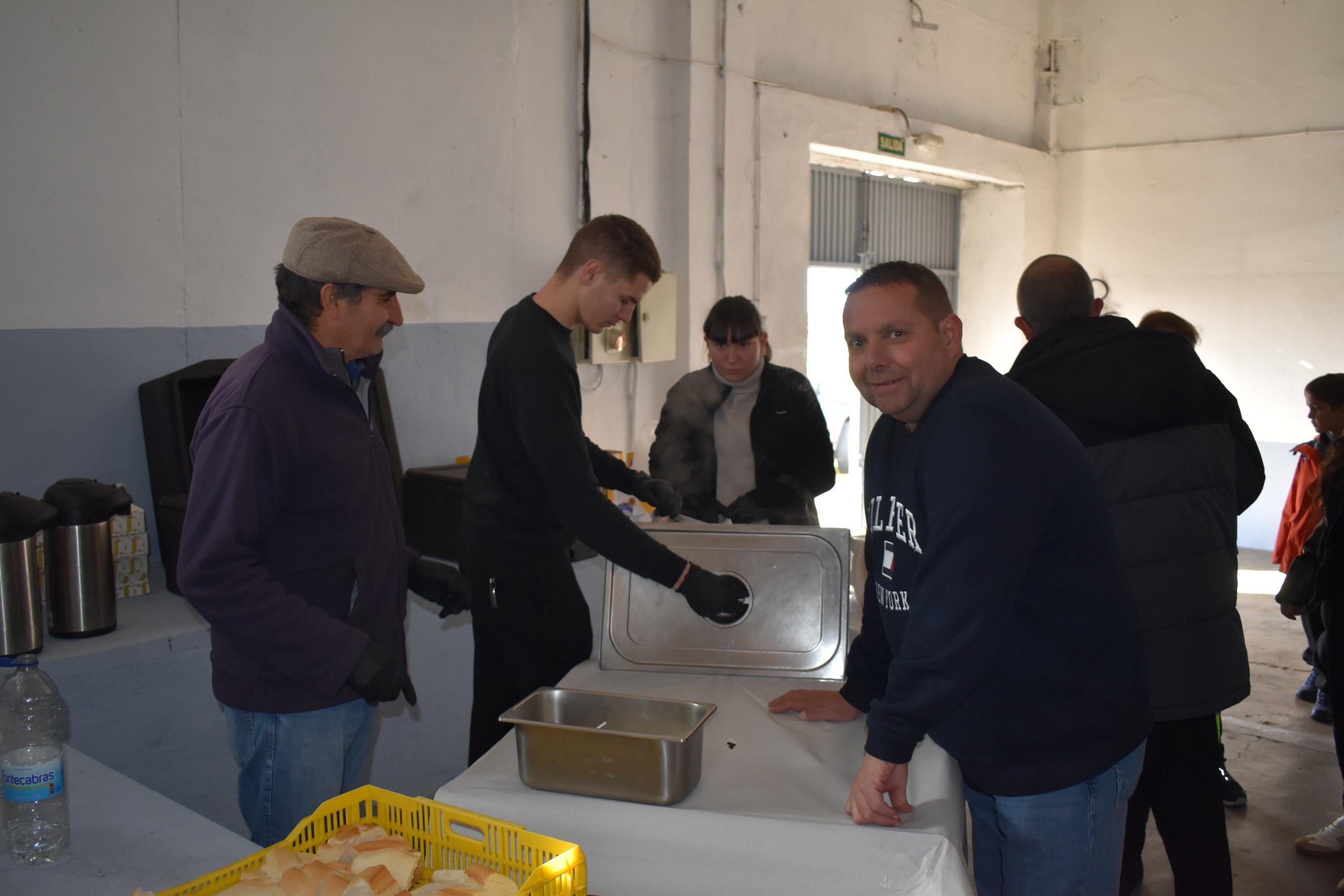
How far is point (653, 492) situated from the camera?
250 centimetres

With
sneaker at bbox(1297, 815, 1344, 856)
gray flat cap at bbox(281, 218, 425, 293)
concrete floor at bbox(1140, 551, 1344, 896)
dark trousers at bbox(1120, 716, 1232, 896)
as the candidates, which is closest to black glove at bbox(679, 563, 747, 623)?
gray flat cap at bbox(281, 218, 425, 293)

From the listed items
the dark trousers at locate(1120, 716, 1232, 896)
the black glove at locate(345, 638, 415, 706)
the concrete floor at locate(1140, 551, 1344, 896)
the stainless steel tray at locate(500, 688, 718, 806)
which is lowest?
the concrete floor at locate(1140, 551, 1344, 896)

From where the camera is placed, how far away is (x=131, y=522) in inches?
104

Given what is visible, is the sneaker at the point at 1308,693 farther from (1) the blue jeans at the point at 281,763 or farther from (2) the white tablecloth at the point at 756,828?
(1) the blue jeans at the point at 281,763

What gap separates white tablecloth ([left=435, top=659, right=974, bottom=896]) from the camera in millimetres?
1364

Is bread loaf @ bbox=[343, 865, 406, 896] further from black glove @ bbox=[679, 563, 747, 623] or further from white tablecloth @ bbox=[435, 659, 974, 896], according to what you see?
black glove @ bbox=[679, 563, 747, 623]

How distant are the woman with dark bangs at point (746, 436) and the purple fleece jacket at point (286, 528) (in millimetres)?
1513

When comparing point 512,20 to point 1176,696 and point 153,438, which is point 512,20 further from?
point 1176,696

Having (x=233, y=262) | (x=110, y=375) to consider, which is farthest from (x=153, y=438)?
(x=233, y=262)

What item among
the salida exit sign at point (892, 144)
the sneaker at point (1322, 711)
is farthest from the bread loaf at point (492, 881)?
the salida exit sign at point (892, 144)

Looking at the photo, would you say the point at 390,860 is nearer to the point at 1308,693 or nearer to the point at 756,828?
the point at 756,828

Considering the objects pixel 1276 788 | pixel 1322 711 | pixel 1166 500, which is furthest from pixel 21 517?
pixel 1322 711

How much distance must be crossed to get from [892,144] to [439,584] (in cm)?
502

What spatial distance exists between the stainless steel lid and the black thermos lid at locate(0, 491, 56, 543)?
1.29 metres
